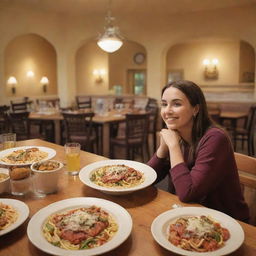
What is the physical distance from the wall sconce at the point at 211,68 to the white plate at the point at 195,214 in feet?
34.6

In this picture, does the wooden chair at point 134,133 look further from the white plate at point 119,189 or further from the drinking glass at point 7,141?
the white plate at point 119,189

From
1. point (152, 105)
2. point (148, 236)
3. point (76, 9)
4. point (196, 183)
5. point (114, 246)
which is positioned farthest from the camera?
point (76, 9)

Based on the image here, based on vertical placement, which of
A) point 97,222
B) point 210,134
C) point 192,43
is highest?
point 192,43

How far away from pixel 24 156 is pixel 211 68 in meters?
10.3

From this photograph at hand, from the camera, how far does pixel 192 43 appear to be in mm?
11266

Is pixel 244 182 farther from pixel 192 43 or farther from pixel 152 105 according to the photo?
pixel 192 43

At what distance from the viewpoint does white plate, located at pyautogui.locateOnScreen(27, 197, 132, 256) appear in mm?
866

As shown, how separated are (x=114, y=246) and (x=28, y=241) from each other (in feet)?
1.00

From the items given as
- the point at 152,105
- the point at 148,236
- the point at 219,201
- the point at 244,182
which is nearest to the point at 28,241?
the point at 148,236

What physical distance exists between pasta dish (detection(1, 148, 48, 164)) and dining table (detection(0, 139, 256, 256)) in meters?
0.23

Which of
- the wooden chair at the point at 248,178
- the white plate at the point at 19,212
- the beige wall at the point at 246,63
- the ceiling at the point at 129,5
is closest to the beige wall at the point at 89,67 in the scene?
the ceiling at the point at 129,5

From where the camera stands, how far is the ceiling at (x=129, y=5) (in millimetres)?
6344

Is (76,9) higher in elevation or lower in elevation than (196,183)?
higher

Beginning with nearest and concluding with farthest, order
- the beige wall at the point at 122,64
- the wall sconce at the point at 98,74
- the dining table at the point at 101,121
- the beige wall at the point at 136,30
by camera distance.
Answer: the dining table at the point at 101,121
the beige wall at the point at 136,30
the wall sconce at the point at 98,74
the beige wall at the point at 122,64
